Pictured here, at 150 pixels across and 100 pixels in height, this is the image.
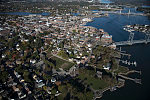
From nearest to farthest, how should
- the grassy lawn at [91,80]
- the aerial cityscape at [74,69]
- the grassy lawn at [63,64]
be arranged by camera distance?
the aerial cityscape at [74,69] < the grassy lawn at [91,80] < the grassy lawn at [63,64]

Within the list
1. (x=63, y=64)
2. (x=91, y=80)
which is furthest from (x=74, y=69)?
(x=91, y=80)

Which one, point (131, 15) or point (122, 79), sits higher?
point (131, 15)

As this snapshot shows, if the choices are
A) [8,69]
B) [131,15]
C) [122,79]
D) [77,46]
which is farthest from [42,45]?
[131,15]

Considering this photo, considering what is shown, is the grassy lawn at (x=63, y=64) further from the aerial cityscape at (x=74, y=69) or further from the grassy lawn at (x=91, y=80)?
the grassy lawn at (x=91, y=80)

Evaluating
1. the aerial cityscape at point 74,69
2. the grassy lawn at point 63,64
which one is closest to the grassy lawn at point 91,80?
the aerial cityscape at point 74,69

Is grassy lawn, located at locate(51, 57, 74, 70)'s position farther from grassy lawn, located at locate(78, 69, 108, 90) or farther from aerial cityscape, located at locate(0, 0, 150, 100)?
grassy lawn, located at locate(78, 69, 108, 90)

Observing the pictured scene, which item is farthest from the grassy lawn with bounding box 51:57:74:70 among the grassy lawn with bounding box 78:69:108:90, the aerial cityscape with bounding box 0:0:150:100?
the grassy lawn with bounding box 78:69:108:90

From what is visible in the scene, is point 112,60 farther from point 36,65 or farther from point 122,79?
point 36,65

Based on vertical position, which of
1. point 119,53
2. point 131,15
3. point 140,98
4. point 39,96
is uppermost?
point 131,15

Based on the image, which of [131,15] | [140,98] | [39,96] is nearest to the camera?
[39,96]
